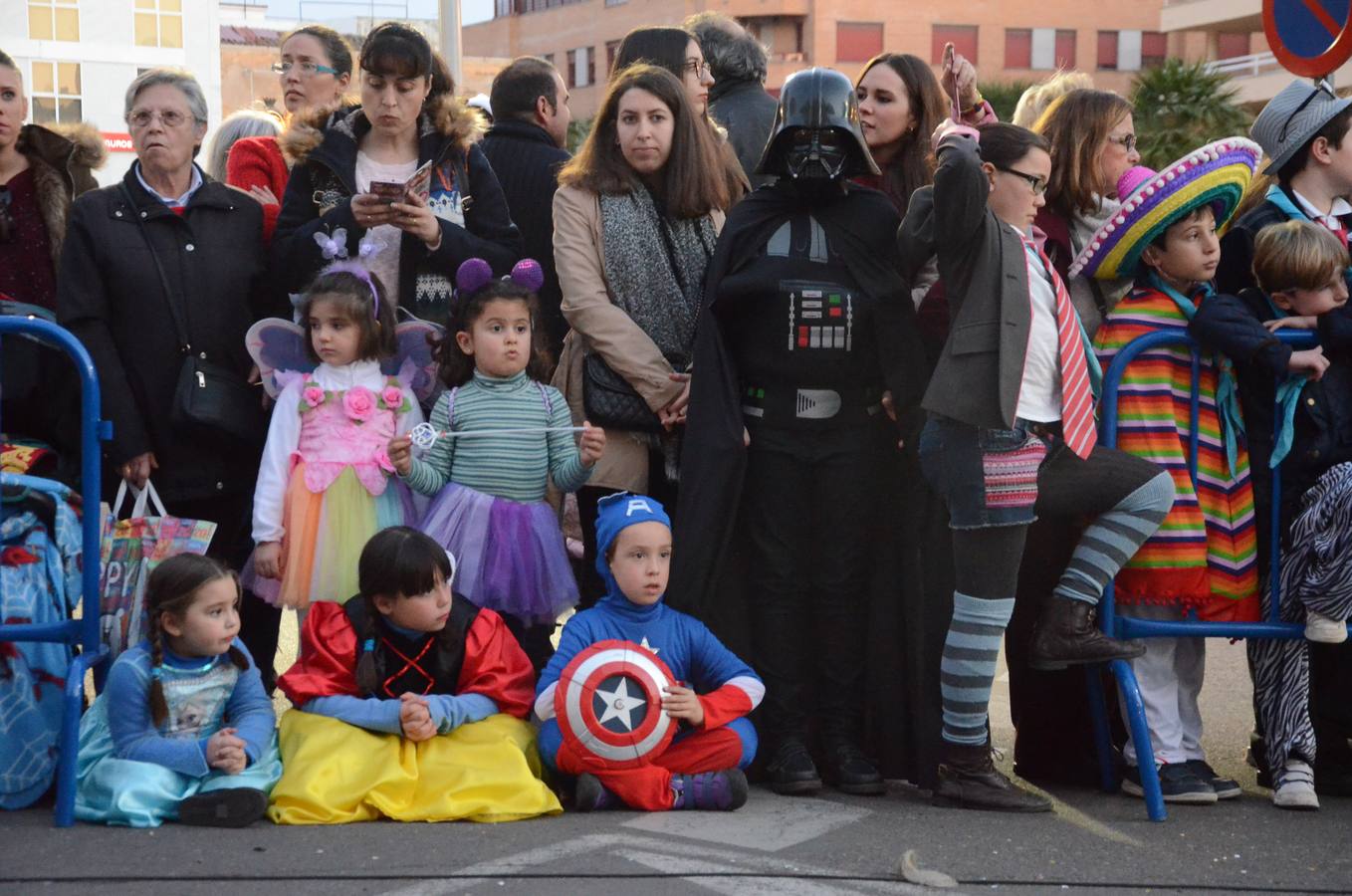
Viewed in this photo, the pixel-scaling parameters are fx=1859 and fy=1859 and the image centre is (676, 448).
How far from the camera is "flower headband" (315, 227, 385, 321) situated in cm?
596

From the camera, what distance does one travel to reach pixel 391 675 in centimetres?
545

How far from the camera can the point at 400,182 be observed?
6133 millimetres

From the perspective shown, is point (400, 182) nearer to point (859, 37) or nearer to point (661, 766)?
point (661, 766)

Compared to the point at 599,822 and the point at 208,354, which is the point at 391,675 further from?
the point at 208,354

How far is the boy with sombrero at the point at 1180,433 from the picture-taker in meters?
5.57

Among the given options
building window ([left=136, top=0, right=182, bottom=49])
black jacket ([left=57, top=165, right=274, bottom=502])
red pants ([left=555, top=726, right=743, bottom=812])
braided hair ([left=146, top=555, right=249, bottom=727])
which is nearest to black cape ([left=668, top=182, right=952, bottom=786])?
red pants ([left=555, top=726, right=743, bottom=812])

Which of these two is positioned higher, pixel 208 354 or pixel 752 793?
pixel 208 354

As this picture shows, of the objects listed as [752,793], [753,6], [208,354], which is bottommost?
[752,793]

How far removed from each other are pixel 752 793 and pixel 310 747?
4.36 ft

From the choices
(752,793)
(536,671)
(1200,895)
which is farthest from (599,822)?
(1200,895)

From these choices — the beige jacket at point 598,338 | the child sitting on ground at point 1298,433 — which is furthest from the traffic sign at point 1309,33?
the beige jacket at point 598,338

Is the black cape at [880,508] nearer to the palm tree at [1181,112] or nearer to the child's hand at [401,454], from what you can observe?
the child's hand at [401,454]

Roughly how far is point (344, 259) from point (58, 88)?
52195 millimetres

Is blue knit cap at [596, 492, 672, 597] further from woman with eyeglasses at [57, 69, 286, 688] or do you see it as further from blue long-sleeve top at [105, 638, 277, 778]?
woman with eyeglasses at [57, 69, 286, 688]
